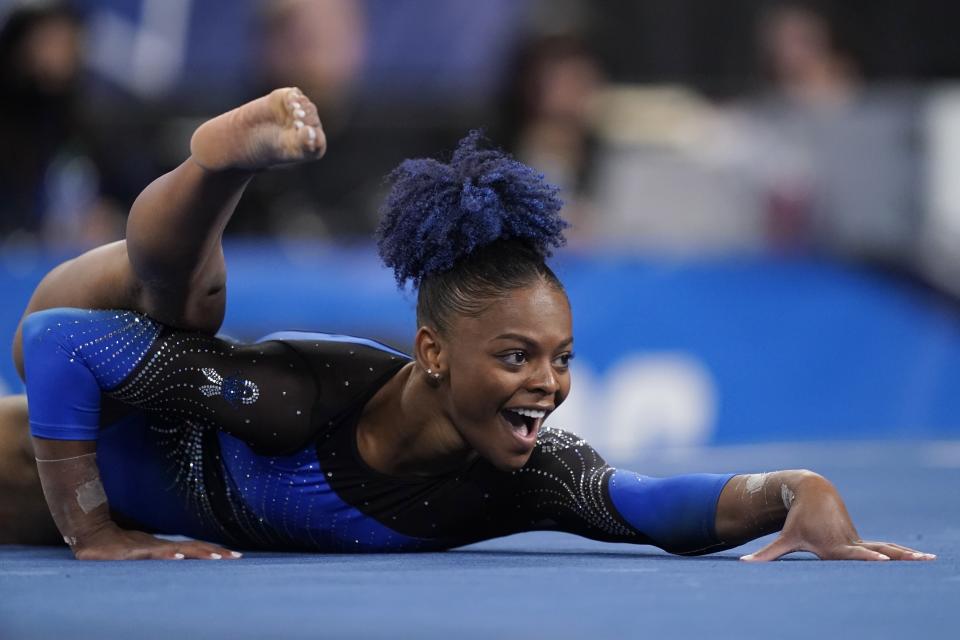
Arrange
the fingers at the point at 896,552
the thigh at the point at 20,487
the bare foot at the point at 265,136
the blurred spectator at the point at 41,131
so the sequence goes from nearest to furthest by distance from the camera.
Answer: the bare foot at the point at 265,136 < the fingers at the point at 896,552 < the thigh at the point at 20,487 < the blurred spectator at the point at 41,131

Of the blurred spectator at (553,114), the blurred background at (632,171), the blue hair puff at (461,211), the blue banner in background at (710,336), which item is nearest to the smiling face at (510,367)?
the blue hair puff at (461,211)

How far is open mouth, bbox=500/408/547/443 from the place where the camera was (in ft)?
10.5

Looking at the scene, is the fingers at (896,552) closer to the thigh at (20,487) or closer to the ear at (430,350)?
the ear at (430,350)

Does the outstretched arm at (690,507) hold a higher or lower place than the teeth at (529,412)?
lower

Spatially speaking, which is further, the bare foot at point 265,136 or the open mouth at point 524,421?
the open mouth at point 524,421

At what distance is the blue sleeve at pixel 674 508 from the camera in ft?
10.8

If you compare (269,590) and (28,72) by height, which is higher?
(28,72)

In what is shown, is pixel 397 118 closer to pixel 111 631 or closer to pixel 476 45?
pixel 476 45

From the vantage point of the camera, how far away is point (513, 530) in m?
3.56

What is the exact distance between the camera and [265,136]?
3055mm

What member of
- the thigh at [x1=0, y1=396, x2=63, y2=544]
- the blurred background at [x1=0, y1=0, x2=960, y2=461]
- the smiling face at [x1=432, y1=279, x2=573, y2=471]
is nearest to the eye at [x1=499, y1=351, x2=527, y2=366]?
the smiling face at [x1=432, y1=279, x2=573, y2=471]

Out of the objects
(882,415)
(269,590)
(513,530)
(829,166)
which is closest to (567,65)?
(829,166)

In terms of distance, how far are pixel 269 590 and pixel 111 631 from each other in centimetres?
46

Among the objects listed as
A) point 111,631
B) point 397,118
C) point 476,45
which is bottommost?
point 111,631
